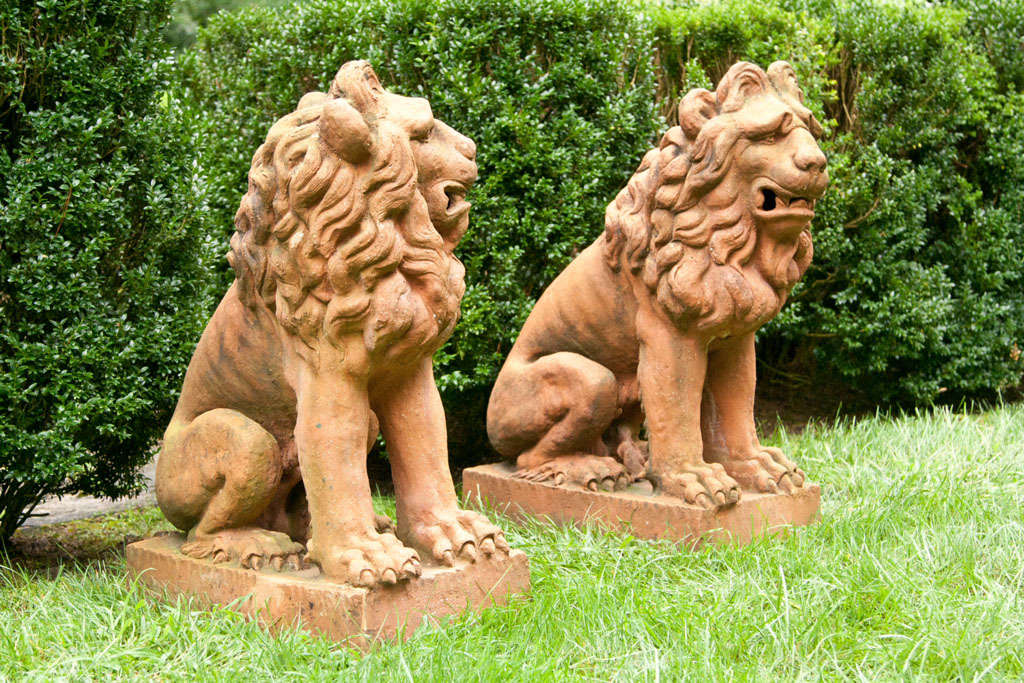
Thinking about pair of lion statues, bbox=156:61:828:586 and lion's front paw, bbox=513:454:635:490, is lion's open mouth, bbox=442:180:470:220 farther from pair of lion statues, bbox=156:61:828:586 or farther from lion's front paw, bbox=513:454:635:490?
lion's front paw, bbox=513:454:635:490

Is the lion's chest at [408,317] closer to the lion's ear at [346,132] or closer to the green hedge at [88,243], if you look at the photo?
the lion's ear at [346,132]

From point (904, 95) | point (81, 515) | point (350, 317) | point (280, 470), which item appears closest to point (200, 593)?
point (280, 470)

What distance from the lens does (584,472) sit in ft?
15.2

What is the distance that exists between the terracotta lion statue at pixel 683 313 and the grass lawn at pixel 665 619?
15.1 inches

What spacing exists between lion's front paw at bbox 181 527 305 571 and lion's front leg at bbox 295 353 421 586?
0.18 m

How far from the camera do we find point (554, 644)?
3.38 metres

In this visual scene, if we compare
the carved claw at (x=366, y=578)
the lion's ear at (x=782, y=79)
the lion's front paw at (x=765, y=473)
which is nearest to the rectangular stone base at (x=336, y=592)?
the carved claw at (x=366, y=578)

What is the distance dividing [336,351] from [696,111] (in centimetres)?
176

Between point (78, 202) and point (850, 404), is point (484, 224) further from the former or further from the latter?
point (850, 404)

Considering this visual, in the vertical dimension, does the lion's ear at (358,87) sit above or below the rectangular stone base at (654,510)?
above

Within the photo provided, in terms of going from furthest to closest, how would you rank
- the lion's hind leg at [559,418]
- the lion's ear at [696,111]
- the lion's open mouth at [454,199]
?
the lion's hind leg at [559,418], the lion's ear at [696,111], the lion's open mouth at [454,199]

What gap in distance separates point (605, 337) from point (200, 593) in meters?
1.96

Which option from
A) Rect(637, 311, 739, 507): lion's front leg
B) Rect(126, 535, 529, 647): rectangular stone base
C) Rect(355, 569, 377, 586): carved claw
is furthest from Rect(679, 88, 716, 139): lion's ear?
Rect(355, 569, 377, 586): carved claw

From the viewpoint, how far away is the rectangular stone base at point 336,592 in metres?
3.26
